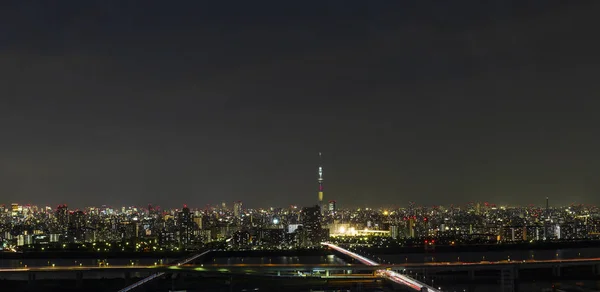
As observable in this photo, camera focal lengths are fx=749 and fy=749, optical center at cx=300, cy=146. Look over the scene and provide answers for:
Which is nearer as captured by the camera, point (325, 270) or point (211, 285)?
point (211, 285)

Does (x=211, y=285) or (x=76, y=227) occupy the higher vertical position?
(x=76, y=227)

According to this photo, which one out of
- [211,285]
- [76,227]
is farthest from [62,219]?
[211,285]

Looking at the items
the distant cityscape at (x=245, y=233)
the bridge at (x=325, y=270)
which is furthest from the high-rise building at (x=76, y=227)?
the bridge at (x=325, y=270)

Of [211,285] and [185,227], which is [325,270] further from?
→ [185,227]

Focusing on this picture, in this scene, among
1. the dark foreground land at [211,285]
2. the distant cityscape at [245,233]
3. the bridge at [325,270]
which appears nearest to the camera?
the dark foreground land at [211,285]

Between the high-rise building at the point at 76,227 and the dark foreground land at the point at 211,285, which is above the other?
the high-rise building at the point at 76,227

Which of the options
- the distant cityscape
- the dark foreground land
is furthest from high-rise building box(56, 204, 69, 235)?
the dark foreground land

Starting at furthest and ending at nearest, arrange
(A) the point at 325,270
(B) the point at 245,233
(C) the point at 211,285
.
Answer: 1. (B) the point at 245,233
2. (A) the point at 325,270
3. (C) the point at 211,285

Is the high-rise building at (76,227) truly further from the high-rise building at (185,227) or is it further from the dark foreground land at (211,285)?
the dark foreground land at (211,285)

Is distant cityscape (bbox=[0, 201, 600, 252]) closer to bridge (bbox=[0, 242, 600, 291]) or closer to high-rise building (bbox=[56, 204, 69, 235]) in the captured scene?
high-rise building (bbox=[56, 204, 69, 235])

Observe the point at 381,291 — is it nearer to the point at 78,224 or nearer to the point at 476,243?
the point at 476,243

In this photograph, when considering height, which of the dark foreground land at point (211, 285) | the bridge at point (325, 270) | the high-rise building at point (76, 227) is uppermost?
the high-rise building at point (76, 227)

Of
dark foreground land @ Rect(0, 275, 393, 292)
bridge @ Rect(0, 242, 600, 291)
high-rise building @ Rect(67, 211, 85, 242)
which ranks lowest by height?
dark foreground land @ Rect(0, 275, 393, 292)
